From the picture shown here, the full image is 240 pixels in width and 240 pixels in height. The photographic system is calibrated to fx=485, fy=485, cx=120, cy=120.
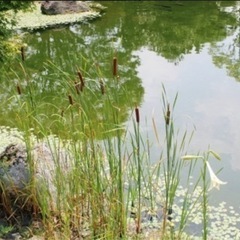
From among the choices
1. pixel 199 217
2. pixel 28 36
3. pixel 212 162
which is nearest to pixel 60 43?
pixel 28 36

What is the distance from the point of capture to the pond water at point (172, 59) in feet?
18.5

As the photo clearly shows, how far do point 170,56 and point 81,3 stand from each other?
4.55 metres

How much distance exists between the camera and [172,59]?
855 centimetres

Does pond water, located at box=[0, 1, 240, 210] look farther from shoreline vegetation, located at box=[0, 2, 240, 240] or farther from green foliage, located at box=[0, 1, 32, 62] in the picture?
shoreline vegetation, located at box=[0, 2, 240, 240]

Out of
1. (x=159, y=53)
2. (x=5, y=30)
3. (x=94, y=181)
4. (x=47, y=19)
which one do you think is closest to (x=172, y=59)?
(x=159, y=53)

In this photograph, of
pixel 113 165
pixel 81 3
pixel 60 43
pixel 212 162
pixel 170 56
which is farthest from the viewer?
pixel 81 3

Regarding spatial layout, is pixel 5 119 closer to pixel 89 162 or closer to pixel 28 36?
pixel 89 162

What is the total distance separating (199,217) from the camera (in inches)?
148

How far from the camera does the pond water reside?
5646 millimetres

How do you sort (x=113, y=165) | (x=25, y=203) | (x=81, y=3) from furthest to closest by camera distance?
(x=81, y=3), (x=25, y=203), (x=113, y=165)

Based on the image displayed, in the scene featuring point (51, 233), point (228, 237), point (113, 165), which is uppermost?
point (113, 165)

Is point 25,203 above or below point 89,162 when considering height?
below

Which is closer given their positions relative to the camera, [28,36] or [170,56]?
[170,56]

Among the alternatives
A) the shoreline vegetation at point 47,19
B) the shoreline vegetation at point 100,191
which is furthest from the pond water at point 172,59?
the shoreline vegetation at point 100,191
